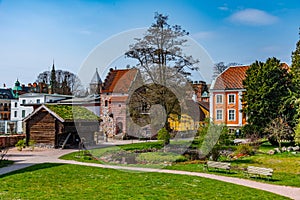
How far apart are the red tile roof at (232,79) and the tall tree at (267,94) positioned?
936 cm

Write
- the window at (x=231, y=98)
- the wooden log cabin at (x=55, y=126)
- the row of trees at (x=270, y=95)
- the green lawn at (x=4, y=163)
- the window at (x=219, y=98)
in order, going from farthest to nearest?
the window at (x=219, y=98) → the window at (x=231, y=98) → the row of trees at (x=270, y=95) → the wooden log cabin at (x=55, y=126) → the green lawn at (x=4, y=163)

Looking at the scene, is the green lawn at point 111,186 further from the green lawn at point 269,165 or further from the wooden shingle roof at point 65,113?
the wooden shingle roof at point 65,113

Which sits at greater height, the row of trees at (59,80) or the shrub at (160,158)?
the row of trees at (59,80)

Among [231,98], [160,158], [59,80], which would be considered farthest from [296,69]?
[59,80]

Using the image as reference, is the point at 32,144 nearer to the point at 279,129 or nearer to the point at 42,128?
the point at 42,128

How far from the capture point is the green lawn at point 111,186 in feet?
36.8

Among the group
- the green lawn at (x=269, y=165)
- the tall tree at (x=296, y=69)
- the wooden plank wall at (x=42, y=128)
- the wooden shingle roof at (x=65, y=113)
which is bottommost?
the green lawn at (x=269, y=165)

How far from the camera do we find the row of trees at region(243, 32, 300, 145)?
94.6ft

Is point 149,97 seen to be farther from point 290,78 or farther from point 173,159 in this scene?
point 290,78

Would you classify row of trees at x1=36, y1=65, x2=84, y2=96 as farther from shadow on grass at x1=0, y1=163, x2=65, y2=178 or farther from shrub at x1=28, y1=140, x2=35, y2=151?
shadow on grass at x1=0, y1=163, x2=65, y2=178

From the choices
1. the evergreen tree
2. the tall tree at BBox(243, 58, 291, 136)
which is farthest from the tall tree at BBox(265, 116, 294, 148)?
the evergreen tree

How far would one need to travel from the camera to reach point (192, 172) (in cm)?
1641

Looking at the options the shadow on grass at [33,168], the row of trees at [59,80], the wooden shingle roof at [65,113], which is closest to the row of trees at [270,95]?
the wooden shingle roof at [65,113]

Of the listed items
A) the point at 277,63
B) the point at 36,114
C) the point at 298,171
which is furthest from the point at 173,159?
the point at 277,63
